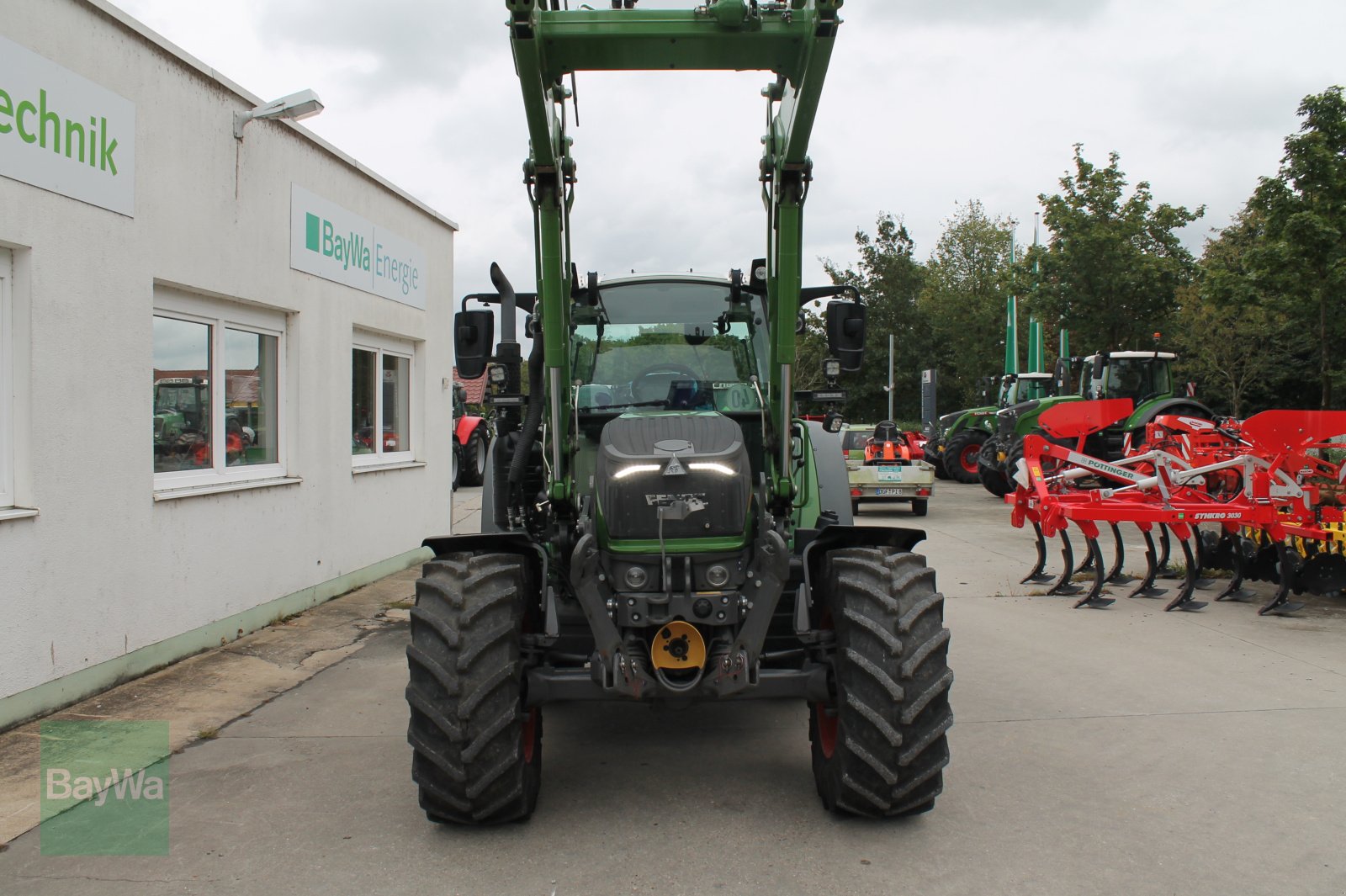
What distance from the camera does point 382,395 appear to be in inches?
405

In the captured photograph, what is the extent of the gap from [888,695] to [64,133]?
5162 millimetres

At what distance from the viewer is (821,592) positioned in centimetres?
419

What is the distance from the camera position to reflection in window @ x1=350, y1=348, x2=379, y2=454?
968 centimetres

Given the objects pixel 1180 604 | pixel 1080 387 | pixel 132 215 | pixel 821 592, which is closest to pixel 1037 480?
pixel 1180 604

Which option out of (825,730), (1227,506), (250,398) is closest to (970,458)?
(1227,506)

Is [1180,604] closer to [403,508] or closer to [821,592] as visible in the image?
[821,592]

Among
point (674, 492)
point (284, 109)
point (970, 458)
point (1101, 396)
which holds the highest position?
point (284, 109)

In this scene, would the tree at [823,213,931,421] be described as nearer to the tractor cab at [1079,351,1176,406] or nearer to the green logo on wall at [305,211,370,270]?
the tractor cab at [1079,351,1176,406]

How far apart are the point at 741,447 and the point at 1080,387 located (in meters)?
17.3

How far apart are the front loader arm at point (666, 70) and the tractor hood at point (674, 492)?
0.44 m

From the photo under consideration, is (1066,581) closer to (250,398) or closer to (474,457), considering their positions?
(250,398)

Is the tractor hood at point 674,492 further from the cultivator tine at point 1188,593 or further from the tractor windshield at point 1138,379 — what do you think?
the tractor windshield at point 1138,379

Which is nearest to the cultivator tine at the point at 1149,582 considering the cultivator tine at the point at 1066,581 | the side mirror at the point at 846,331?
the cultivator tine at the point at 1066,581

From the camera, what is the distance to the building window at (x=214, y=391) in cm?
681
